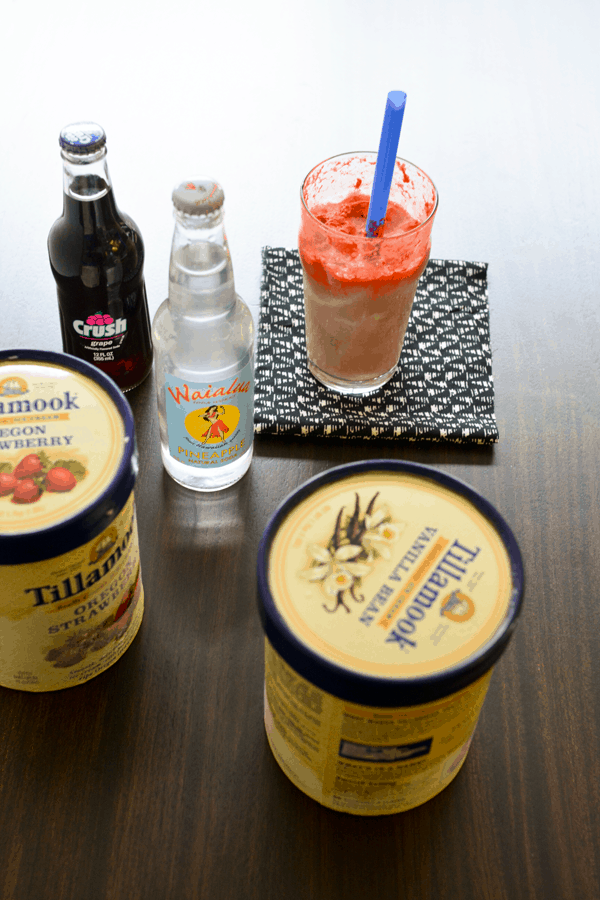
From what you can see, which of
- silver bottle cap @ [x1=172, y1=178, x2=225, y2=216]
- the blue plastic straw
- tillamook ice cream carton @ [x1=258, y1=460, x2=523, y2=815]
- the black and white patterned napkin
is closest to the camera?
tillamook ice cream carton @ [x1=258, y1=460, x2=523, y2=815]

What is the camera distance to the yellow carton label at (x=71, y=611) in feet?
1.81

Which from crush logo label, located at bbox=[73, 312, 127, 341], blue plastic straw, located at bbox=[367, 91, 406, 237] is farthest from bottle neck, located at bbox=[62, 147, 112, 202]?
blue plastic straw, located at bbox=[367, 91, 406, 237]

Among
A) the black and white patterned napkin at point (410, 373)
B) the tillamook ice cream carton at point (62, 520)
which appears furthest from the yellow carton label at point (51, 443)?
the black and white patterned napkin at point (410, 373)

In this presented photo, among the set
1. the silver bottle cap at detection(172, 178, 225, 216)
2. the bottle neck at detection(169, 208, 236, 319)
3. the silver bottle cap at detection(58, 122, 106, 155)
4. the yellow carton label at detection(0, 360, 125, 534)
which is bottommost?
the yellow carton label at detection(0, 360, 125, 534)

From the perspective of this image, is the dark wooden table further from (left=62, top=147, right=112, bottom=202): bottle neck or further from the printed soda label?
(left=62, top=147, right=112, bottom=202): bottle neck

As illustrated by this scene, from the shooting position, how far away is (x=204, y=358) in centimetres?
75

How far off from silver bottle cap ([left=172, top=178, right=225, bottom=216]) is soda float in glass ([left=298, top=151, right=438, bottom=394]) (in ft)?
0.61

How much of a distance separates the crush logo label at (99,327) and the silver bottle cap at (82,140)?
6.1 inches

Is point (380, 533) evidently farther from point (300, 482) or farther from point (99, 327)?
point (99, 327)

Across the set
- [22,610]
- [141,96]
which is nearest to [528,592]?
[22,610]

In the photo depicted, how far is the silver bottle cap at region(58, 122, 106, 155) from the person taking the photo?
27.9 inches

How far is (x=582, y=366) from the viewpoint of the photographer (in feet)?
3.12

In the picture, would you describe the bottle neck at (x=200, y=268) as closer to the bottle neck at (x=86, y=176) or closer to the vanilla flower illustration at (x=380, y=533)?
the bottle neck at (x=86, y=176)

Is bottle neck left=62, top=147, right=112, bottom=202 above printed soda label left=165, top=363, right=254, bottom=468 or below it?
above
